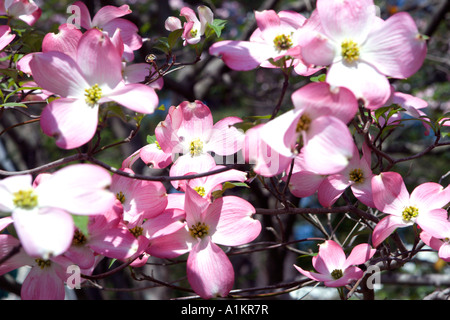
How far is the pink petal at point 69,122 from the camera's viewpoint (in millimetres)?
424

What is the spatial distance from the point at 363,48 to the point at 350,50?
0.02m

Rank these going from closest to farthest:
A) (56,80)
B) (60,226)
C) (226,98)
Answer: (60,226), (56,80), (226,98)

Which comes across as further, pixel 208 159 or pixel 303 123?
pixel 208 159

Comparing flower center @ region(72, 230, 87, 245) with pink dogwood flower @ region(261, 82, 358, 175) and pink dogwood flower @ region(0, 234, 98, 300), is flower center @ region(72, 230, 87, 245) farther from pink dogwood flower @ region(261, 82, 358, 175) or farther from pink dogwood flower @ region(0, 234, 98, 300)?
pink dogwood flower @ region(261, 82, 358, 175)

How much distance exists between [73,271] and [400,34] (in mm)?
429

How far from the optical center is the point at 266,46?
51cm

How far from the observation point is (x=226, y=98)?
2.48m

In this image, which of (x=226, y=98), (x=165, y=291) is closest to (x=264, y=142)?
(x=165, y=291)

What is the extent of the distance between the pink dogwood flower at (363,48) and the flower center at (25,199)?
0.96ft

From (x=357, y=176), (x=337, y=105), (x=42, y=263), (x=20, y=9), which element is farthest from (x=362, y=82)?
(x=20, y=9)

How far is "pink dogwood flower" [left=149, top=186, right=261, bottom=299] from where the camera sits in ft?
1.55

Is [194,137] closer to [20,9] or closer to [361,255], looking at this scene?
[361,255]

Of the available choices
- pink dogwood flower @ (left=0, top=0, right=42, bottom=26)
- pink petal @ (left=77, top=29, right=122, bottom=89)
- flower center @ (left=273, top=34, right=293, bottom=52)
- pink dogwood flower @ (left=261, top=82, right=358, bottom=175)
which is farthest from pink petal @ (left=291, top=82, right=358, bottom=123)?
pink dogwood flower @ (left=0, top=0, right=42, bottom=26)
